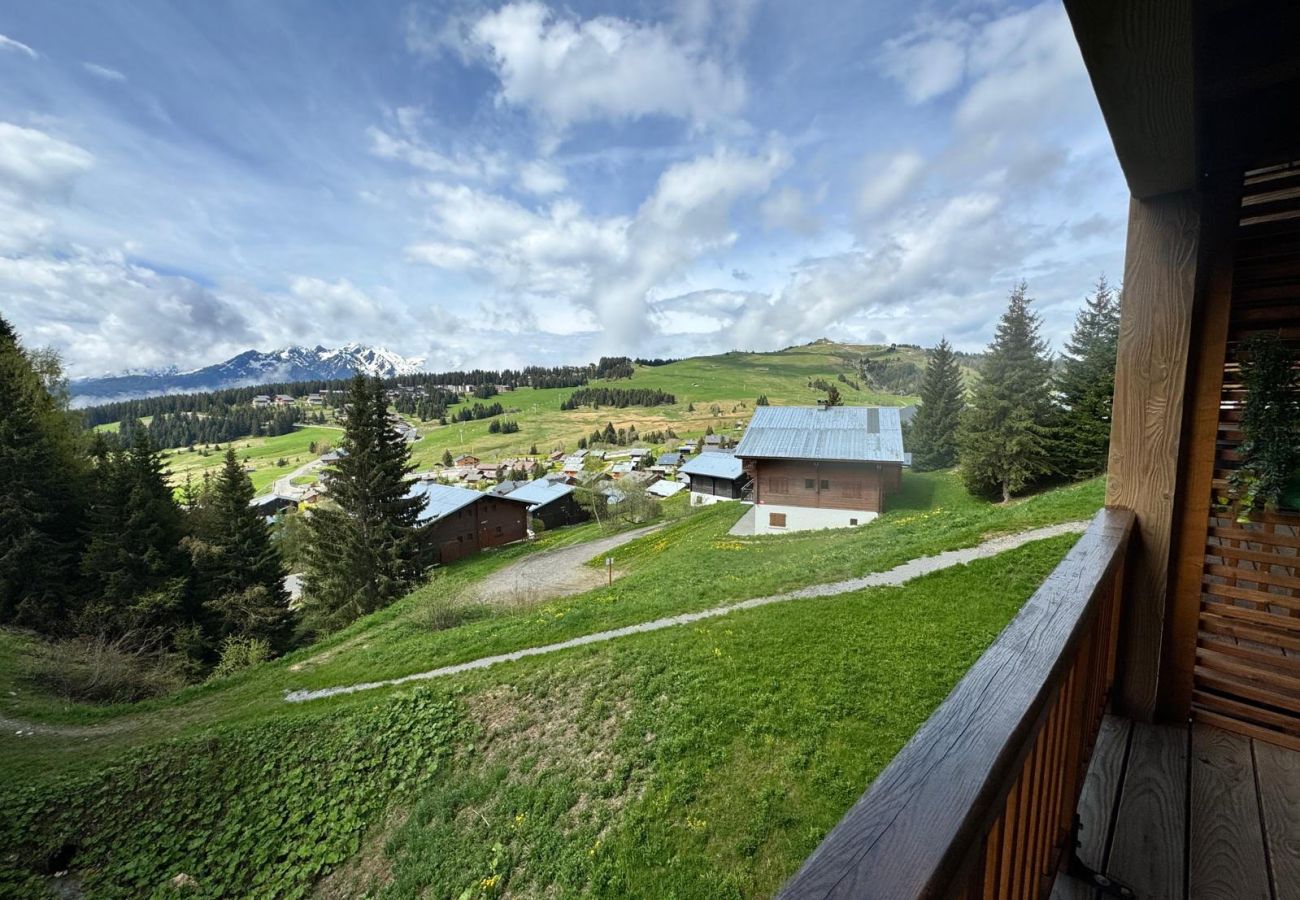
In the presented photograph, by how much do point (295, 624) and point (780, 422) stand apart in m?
25.1

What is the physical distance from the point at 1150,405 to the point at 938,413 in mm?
40614

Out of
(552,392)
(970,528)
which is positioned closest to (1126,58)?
(970,528)

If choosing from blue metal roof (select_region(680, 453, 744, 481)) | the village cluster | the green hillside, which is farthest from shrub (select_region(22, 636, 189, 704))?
blue metal roof (select_region(680, 453, 744, 481))

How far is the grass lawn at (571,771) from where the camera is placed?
17.0 ft

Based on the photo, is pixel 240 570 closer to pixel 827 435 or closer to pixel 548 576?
pixel 548 576

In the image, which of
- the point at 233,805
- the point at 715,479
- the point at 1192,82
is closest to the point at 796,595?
the point at 1192,82

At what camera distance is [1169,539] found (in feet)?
9.93

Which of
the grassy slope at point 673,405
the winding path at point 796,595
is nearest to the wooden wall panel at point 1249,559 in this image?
the winding path at point 796,595

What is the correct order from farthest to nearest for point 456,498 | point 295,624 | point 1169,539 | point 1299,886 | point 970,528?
1. point 456,498
2. point 295,624
3. point 970,528
4. point 1169,539
5. point 1299,886

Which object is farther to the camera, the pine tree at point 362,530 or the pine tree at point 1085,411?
the pine tree at point 362,530

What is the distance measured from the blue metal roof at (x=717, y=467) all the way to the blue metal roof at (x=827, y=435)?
1751cm

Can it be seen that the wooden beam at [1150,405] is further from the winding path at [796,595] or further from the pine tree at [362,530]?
the pine tree at [362,530]

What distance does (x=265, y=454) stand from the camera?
119812 mm

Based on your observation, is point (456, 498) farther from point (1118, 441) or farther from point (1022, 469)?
point (1118, 441)
